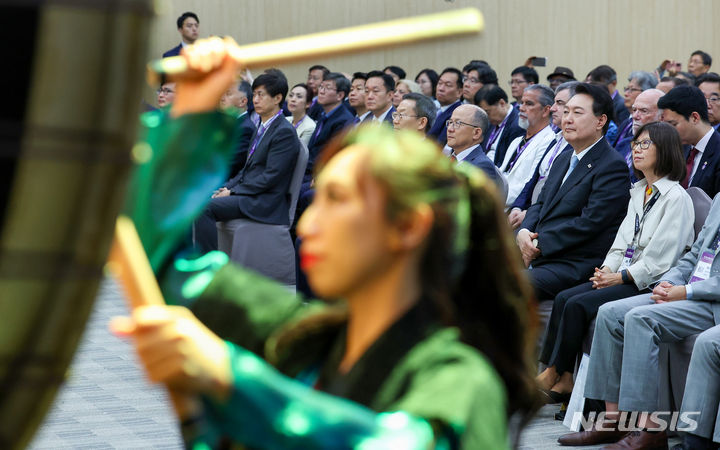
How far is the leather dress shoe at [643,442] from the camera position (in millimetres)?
3535

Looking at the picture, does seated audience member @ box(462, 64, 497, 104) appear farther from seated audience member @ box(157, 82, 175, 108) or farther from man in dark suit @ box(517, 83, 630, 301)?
man in dark suit @ box(517, 83, 630, 301)

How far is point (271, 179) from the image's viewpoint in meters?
6.52

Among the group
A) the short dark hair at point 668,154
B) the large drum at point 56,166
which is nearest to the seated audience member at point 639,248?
the short dark hair at point 668,154

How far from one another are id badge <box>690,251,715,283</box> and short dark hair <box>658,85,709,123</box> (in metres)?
1.34

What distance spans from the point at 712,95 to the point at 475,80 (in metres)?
2.62

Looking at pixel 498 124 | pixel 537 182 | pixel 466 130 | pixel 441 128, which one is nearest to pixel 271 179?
pixel 441 128

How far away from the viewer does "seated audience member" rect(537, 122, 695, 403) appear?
384 centimetres

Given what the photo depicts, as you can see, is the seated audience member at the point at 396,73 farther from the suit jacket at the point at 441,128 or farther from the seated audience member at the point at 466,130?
the seated audience member at the point at 466,130

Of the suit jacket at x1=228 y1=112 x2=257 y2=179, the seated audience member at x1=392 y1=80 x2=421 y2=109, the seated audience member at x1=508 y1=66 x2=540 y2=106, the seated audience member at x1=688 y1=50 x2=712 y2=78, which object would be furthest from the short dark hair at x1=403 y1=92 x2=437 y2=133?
the seated audience member at x1=688 y1=50 x2=712 y2=78

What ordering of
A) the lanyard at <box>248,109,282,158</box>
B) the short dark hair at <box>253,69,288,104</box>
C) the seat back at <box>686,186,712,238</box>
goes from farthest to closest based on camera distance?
the short dark hair at <box>253,69,288,104</box>
the lanyard at <box>248,109,282,158</box>
the seat back at <box>686,186,712,238</box>

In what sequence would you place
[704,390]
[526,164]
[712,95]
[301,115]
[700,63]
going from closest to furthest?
[704,390] → [526,164] → [712,95] → [301,115] → [700,63]

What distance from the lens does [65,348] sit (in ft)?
1.89

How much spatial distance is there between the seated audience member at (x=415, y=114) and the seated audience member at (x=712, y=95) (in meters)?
1.64

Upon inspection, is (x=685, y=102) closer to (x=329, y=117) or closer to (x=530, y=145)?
(x=530, y=145)
